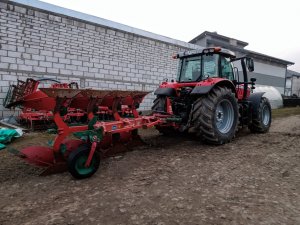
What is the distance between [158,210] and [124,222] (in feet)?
1.21

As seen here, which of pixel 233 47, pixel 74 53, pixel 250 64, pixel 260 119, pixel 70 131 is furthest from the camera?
pixel 233 47

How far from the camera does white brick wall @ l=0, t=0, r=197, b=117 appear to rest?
8.16 metres

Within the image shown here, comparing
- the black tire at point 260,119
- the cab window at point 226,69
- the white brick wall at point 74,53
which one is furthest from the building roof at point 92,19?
the black tire at point 260,119

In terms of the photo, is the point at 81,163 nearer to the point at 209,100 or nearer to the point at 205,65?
Answer: the point at 209,100

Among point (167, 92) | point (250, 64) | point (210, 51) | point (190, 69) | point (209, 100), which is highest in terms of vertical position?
point (210, 51)

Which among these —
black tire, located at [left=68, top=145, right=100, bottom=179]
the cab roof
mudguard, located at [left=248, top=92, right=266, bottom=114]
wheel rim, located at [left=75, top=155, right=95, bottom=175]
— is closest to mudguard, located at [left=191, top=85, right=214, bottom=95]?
the cab roof

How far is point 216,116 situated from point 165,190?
2519 mm

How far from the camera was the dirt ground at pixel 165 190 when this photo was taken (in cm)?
242

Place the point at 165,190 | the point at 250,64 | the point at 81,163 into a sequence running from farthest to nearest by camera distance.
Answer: the point at 250,64
the point at 81,163
the point at 165,190

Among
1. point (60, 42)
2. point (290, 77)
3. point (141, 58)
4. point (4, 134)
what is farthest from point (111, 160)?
point (290, 77)

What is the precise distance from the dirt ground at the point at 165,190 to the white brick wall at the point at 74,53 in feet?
15.2

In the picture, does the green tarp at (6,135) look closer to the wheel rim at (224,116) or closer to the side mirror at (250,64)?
the wheel rim at (224,116)

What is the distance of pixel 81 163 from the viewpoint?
341 cm

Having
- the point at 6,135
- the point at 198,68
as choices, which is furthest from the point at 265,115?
the point at 6,135
